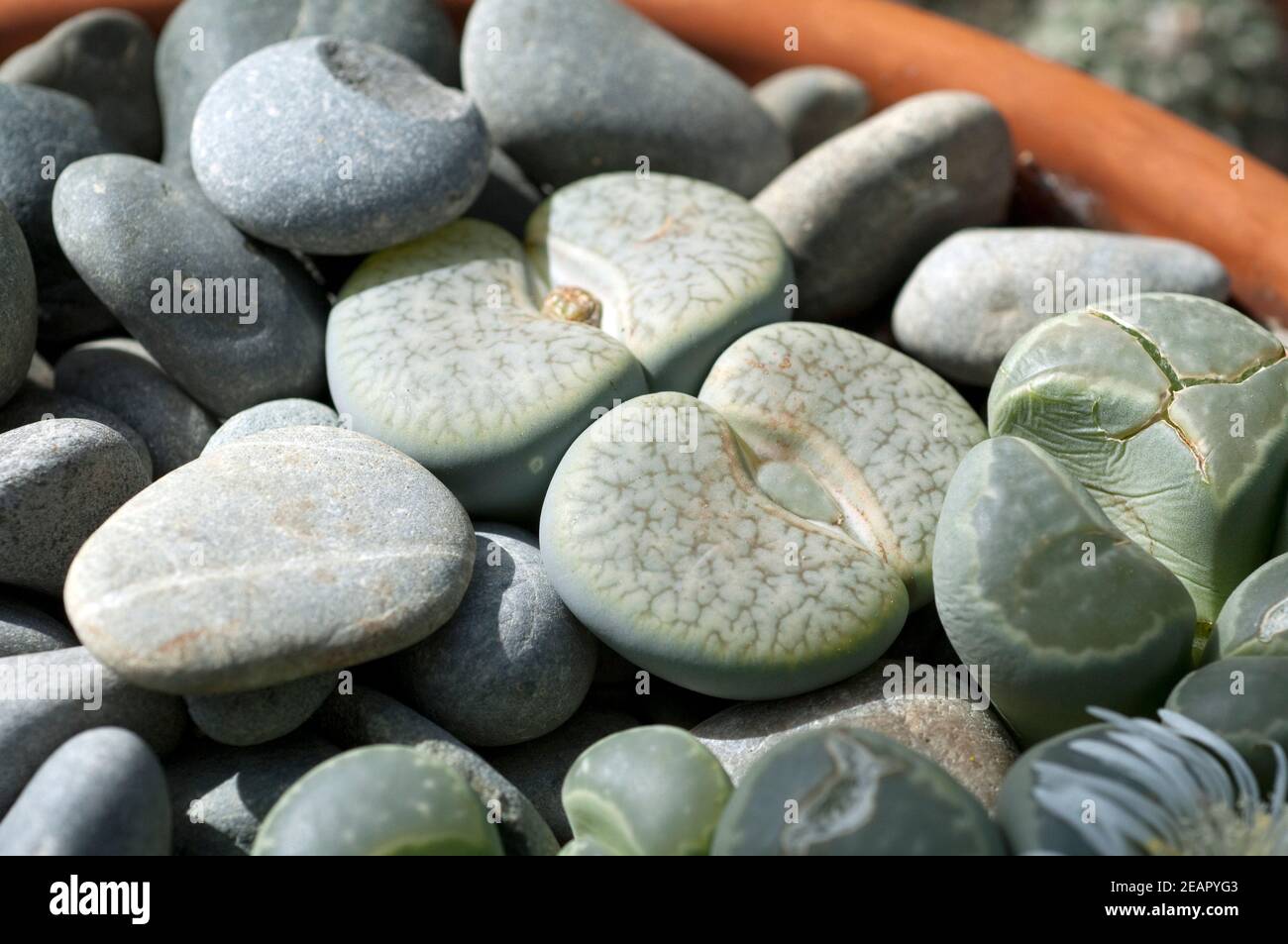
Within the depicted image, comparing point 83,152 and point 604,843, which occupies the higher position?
point 83,152

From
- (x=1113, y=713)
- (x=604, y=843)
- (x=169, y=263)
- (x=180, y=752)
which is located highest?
(x=169, y=263)

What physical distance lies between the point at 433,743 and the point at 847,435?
2.68ft

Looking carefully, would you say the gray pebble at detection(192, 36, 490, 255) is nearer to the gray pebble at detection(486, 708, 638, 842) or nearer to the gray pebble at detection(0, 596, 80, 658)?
the gray pebble at detection(0, 596, 80, 658)

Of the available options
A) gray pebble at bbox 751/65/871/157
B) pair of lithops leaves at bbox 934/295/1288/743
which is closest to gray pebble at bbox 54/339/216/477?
pair of lithops leaves at bbox 934/295/1288/743

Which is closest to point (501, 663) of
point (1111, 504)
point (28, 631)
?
point (28, 631)

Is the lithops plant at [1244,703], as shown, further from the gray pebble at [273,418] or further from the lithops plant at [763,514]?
the gray pebble at [273,418]

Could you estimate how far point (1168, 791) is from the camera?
136cm

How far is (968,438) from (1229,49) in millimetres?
3442

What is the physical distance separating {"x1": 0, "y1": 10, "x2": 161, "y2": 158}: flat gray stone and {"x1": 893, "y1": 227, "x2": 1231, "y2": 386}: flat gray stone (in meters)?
1.65

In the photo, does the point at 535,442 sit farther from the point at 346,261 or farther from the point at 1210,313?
the point at 1210,313

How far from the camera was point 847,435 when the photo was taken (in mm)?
1949

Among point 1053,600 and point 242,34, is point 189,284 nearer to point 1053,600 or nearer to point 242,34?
point 242,34

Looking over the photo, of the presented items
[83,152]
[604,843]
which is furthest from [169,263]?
[604,843]

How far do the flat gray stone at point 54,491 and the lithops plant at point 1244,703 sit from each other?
1470 millimetres
